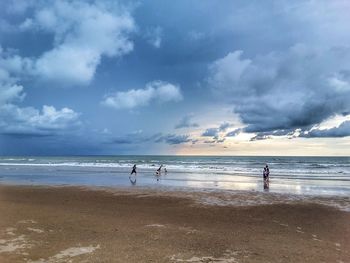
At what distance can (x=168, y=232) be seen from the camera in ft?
37.6

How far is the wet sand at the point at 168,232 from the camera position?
8930mm

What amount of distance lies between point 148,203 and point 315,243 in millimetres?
9614

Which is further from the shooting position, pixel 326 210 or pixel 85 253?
pixel 326 210

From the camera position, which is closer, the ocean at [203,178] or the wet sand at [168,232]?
the wet sand at [168,232]

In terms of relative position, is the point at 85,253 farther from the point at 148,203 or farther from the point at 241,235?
the point at 148,203

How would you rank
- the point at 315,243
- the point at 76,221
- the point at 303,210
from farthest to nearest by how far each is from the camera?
1. the point at 303,210
2. the point at 76,221
3. the point at 315,243

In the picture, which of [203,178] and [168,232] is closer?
[168,232]

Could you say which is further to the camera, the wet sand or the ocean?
the ocean

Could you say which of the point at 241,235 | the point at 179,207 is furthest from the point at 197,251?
the point at 179,207

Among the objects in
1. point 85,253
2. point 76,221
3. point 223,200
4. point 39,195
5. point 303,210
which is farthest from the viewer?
point 39,195

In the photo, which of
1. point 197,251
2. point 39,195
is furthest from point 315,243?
point 39,195

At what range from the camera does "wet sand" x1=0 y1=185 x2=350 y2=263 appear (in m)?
8.93

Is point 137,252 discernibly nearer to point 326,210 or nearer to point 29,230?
point 29,230

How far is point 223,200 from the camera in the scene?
64.0 ft
